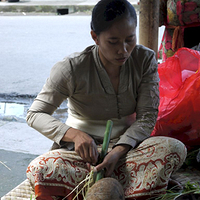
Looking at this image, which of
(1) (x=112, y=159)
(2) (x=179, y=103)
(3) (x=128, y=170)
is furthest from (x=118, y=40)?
(2) (x=179, y=103)

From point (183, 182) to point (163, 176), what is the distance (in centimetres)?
40

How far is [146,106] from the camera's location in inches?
87.5

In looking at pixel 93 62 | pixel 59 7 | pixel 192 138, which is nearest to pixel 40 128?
pixel 93 62

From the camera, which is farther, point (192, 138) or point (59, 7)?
point (59, 7)

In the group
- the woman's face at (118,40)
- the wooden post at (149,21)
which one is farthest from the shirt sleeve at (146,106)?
the wooden post at (149,21)

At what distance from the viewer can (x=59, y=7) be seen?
40.0ft

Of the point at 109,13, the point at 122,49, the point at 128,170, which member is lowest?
the point at 128,170

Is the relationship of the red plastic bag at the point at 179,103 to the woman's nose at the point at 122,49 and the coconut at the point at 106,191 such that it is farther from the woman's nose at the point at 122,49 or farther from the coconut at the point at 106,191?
the coconut at the point at 106,191

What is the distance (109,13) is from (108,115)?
611mm

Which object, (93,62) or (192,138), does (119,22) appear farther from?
(192,138)

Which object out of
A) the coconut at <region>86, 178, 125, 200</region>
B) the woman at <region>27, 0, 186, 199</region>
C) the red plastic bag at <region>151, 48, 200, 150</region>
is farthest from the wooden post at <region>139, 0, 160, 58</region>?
the coconut at <region>86, 178, 125, 200</region>

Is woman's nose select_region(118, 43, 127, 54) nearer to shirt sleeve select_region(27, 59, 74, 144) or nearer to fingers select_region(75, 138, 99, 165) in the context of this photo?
shirt sleeve select_region(27, 59, 74, 144)

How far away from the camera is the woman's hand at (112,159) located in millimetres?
1968

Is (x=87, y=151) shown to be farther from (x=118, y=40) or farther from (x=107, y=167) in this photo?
(x=118, y=40)
